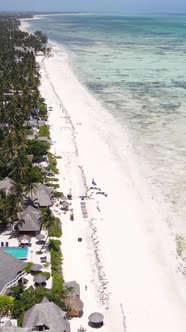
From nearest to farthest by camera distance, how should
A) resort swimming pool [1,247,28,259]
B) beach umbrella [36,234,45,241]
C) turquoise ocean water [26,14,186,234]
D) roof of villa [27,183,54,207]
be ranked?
resort swimming pool [1,247,28,259] < beach umbrella [36,234,45,241] < roof of villa [27,183,54,207] < turquoise ocean water [26,14,186,234]

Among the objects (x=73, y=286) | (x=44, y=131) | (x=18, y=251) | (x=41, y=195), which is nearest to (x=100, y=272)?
(x=73, y=286)

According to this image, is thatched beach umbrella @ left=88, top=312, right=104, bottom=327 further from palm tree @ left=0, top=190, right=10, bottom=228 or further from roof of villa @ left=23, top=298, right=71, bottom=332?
palm tree @ left=0, top=190, right=10, bottom=228

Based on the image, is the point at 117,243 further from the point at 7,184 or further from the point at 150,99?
the point at 150,99

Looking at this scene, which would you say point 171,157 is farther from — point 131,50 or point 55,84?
point 131,50

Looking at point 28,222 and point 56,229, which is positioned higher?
point 28,222

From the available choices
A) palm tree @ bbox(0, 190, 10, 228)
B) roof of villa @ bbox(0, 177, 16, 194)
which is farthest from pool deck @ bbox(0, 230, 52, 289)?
roof of villa @ bbox(0, 177, 16, 194)

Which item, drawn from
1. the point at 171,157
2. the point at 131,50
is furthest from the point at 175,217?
the point at 131,50
